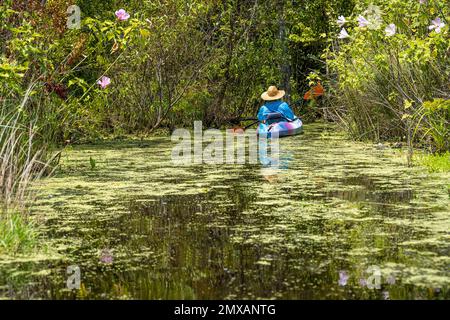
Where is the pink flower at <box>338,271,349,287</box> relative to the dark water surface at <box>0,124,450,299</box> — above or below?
below

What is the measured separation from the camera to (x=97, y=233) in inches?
232

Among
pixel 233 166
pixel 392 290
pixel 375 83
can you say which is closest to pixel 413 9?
pixel 375 83

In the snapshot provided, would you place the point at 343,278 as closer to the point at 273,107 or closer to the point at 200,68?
the point at 273,107

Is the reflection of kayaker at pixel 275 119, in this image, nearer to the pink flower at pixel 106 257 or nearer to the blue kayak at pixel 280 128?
the blue kayak at pixel 280 128

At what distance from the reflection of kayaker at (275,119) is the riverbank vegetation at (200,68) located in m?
0.61

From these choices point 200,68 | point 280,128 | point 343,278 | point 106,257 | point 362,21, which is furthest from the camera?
Result: point 200,68

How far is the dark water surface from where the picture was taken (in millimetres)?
4430

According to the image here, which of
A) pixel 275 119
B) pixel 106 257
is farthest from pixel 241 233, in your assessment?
pixel 275 119

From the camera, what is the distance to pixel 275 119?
14.3 metres

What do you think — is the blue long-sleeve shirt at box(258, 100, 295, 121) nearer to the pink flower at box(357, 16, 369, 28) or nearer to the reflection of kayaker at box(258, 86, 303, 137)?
the reflection of kayaker at box(258, 86, 303, 137)

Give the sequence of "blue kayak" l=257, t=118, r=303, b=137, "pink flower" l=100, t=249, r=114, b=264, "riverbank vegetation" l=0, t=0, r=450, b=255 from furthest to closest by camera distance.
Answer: "blue kayak" l=257, t=118, r=303, b=137 → "riverbank vegetation" l=0, t=0, r=450, b=255 → "pink flower" l=100, t=249, r=114, b=264

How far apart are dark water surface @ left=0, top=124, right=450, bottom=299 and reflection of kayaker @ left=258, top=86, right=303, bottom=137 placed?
13.2 ft

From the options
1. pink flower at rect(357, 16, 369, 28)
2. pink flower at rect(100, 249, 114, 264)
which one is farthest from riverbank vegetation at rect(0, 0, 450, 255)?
pink flower at rect(100, 249, 114, 264)

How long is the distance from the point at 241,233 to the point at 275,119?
8.54 metres
